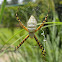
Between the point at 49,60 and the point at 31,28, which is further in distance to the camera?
the point at 49,60

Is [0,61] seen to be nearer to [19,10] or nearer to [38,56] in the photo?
[38,56]

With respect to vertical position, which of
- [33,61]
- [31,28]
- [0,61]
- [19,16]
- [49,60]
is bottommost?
[0,61]

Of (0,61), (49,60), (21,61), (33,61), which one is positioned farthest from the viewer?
(0,61)

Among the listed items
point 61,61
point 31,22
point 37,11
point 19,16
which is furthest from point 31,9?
point 61,61

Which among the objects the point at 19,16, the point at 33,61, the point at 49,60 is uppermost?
the point at 19,16

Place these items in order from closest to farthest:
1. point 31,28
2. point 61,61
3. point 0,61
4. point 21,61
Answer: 1. point 31,28
2. point 61,61
3. point 21,61
4. point 0,61

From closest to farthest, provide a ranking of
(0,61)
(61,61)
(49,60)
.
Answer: (61,61) < (49,60) < (0,61)

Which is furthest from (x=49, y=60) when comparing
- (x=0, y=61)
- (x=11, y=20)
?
(x=11, y=20)

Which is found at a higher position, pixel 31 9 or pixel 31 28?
pixel 31 9

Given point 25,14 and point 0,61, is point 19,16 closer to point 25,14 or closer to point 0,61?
point 25,14
